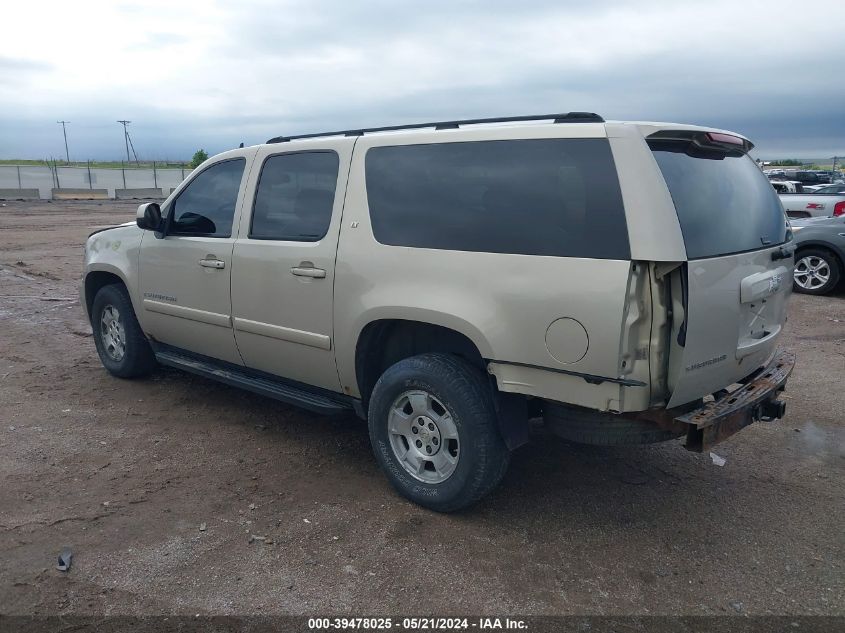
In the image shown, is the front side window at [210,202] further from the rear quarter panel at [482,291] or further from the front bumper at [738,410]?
the front bumper at [738,410]

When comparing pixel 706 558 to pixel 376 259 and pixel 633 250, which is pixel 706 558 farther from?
pixel 376 259

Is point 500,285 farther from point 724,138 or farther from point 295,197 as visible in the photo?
point 295,197

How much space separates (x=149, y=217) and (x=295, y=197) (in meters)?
1.45

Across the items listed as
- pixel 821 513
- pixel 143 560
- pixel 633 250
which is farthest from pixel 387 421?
pixel 821 513

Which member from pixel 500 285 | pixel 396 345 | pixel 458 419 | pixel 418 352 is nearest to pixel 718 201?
pixel 500 285

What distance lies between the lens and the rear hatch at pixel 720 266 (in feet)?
10.5

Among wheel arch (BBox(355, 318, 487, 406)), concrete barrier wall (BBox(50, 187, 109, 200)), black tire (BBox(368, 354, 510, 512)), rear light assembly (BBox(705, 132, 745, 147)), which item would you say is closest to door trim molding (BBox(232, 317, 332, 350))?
wheel arch (BBox(355, 318, 487, 406))

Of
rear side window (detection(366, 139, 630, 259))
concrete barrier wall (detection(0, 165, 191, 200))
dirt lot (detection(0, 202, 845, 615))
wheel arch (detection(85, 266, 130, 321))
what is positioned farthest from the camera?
concrete barrier wall (detection(0, 165, 191, 200))

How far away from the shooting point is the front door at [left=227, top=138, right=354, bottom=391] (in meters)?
4.31

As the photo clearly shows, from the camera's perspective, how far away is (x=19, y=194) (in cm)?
3456

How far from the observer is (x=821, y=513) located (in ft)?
13.0

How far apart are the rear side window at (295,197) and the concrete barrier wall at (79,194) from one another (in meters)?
35.2

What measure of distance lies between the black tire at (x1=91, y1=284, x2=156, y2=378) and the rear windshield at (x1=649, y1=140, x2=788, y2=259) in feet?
14.7

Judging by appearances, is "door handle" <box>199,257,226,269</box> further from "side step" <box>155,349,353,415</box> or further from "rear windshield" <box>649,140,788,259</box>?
"rear windshield" <box>649,140,788,259</box>
